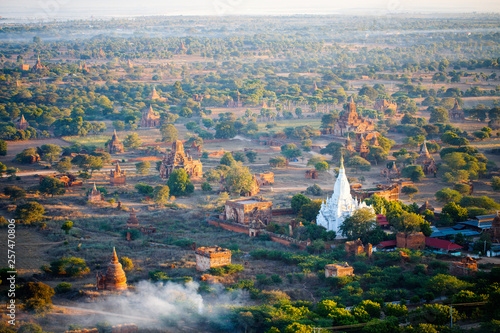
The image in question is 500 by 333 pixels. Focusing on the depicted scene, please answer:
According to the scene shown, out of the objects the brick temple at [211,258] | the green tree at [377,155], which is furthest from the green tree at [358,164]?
the brick temple at [211,258]

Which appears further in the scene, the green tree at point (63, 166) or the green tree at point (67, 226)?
the green tree at point (63, 166)

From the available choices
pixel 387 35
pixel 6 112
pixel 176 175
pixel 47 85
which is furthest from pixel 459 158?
pixel 387 35

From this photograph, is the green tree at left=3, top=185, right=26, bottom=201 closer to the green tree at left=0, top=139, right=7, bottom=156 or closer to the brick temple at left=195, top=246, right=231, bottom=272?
the green tree at left=0, top=139, right=7, bottom=156

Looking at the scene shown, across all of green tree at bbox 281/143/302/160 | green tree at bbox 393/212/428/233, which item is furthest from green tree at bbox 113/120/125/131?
green tree at bbox 393/212/428/233

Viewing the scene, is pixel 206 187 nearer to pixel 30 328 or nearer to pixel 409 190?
pixel 409 190

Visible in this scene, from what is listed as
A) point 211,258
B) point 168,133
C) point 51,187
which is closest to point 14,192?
point 51,187

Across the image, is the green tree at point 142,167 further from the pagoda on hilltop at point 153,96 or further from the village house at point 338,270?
the pagoda on hilltop at point 153,96
